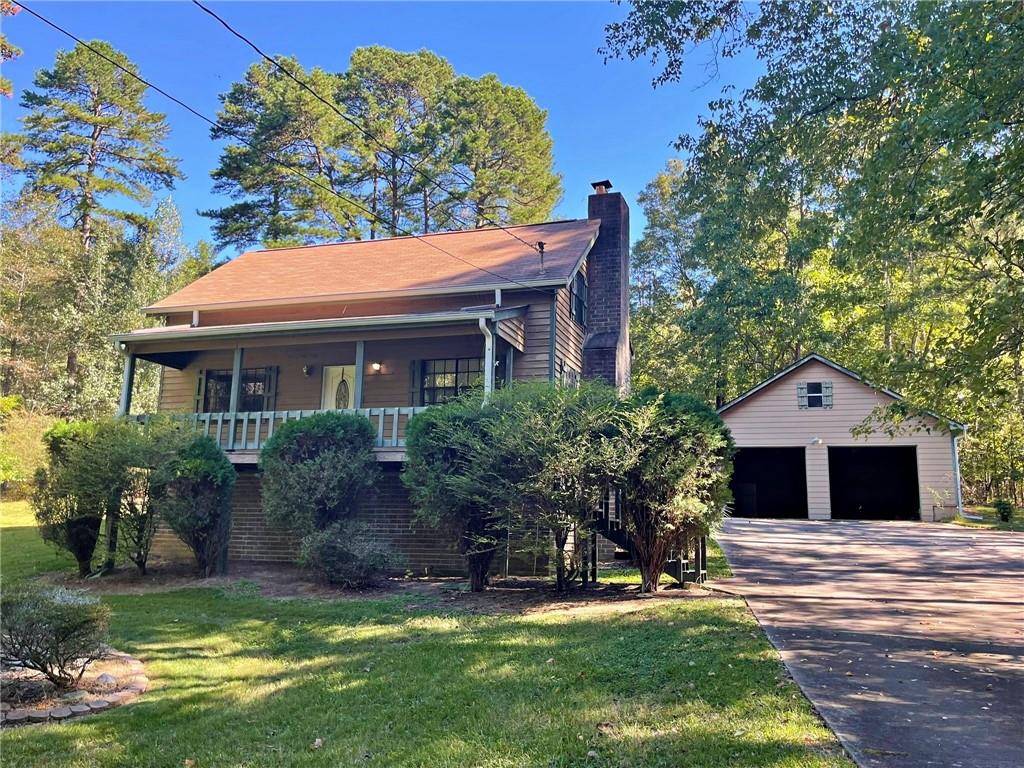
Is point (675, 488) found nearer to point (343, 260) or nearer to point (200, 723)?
point (200, 723)

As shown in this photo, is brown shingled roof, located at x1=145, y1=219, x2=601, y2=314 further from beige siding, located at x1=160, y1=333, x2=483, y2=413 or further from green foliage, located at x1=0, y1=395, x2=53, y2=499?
green foliage, located at x1=0, y1=395, x2=53, y2=499

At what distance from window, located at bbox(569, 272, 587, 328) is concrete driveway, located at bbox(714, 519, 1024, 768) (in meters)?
5.94

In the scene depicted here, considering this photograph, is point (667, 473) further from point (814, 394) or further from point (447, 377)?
point (814, 394)

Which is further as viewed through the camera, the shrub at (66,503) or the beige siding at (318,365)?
the beige siding at (318,365)

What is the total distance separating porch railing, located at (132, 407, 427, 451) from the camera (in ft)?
38.6

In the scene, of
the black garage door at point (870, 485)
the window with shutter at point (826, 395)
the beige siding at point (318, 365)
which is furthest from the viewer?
the black garage door at point (870, 485)

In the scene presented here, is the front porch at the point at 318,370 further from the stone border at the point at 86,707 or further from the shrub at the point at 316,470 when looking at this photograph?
the stone border at the point at 86,707

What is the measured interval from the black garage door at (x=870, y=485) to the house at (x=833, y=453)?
0.10 ft

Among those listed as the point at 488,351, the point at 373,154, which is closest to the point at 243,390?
the point at 488,351

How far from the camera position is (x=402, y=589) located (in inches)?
386

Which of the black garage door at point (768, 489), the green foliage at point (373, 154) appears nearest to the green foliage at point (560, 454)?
the black garage door at point (768, 489)

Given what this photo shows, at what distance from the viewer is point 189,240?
35281mm

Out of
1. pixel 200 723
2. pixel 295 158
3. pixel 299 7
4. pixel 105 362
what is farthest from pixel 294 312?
pixel 105 362

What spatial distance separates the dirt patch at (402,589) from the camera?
8.22 metres
